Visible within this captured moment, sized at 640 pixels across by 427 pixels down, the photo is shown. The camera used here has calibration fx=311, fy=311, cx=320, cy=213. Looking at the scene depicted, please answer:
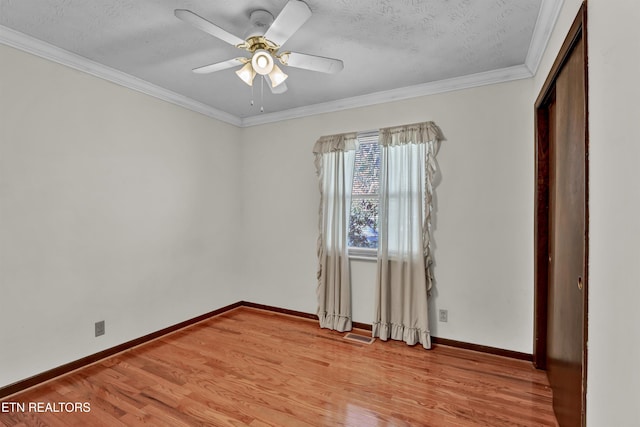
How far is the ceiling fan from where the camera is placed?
1.61 meters

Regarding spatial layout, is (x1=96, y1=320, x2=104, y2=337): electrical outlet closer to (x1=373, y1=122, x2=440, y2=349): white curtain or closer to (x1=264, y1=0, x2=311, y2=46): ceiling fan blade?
(x1=373, y1=122, x2=440, y2=349): white curtain

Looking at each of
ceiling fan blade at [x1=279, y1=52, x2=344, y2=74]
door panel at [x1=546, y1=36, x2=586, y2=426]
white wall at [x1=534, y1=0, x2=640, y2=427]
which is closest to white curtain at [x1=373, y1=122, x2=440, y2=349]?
door panel at [x1=546, y1=36, x2=586, y2=426]

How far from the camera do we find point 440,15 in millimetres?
1950

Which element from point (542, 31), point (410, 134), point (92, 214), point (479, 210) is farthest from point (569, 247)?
point (92, 214)

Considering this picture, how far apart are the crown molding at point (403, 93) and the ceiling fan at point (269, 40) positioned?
129 centimetres

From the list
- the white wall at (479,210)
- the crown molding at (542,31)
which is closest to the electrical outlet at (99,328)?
the white wall at (479,210)

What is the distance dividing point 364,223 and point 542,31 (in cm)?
211

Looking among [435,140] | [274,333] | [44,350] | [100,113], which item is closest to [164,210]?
[100,113]

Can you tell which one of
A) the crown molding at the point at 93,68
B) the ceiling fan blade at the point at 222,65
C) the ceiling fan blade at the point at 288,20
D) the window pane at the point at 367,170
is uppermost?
the crown molding at the point at 93,68

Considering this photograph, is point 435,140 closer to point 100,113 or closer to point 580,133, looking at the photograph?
point 580,133

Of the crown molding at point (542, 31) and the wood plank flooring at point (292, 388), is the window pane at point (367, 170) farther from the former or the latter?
the wood plank flooring at point (292, 388)

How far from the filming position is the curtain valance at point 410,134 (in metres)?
2.92

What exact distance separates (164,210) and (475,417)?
315cm

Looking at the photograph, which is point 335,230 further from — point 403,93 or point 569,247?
point 569,247
